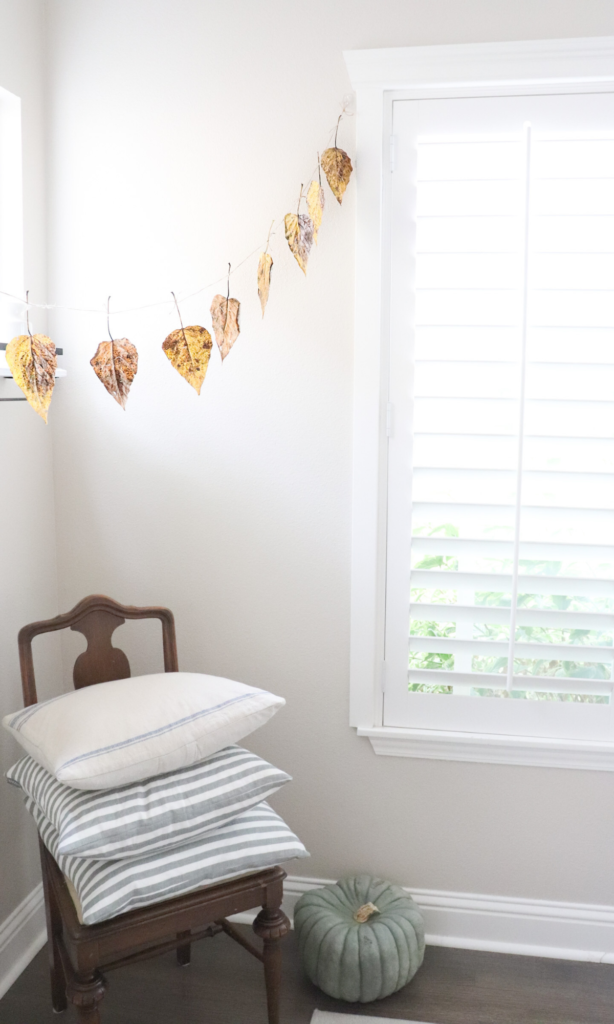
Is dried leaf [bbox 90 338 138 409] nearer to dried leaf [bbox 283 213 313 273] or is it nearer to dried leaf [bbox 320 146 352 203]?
dried leaf [bbox 283 213 313 273]

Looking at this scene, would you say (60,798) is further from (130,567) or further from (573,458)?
(573,458)

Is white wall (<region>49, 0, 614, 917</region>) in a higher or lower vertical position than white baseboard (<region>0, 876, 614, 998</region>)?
higher

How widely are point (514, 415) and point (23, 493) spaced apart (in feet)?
4.12

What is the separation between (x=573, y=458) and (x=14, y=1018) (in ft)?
6.09

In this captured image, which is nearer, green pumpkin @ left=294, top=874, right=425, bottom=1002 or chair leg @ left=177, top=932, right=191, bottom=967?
green pumpkin @ left=294, top=874, right=425, bottom=1002

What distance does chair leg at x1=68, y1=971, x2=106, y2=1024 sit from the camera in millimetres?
1486

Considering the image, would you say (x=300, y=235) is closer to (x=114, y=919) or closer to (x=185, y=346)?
(x=185, y=346)

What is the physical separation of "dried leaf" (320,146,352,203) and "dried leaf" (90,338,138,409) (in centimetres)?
69

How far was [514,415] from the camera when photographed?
198 centimetres

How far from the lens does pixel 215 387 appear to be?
2111 mm

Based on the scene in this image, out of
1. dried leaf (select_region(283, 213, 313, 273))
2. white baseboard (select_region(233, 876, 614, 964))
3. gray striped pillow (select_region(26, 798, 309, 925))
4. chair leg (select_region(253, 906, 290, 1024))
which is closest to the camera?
gray striped pillow (select_region(26, 798, 309, 925))

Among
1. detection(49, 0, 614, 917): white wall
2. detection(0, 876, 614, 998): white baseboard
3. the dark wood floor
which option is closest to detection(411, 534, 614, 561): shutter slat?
detection(49, 0, 614, 917): white wall

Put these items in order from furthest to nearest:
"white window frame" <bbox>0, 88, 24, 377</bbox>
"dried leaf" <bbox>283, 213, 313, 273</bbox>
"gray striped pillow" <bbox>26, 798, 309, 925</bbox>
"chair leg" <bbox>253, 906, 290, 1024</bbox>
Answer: "white window frame" <bbox>0, 88, 24, 377</bbox>, "dried leaf" <bbox>283, 213, 313, 273</bbox>, "chair leg" <bbox>253, 906, 290, 1024</bbox>, "gray striped pillow" <bbox>26, 798, 309, 925</bbox>

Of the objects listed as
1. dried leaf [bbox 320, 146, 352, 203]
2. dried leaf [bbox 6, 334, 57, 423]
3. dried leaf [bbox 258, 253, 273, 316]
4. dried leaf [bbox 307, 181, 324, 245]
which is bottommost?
dried leaf [bbox 6, 334, 57, 423]
